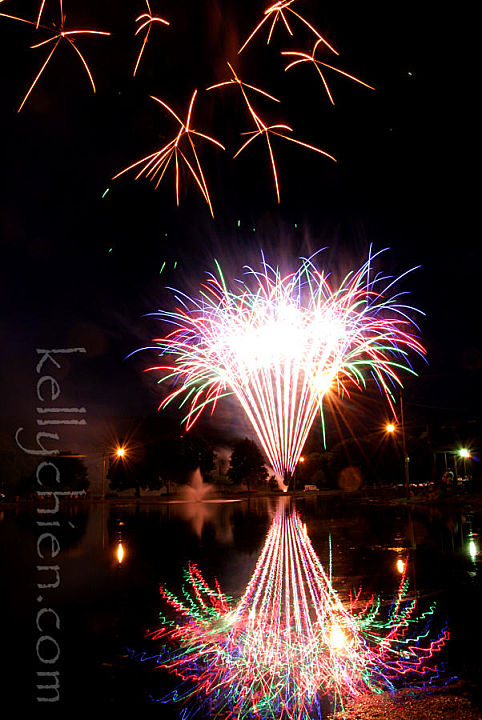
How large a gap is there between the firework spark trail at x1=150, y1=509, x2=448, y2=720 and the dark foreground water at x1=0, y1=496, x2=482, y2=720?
0.29m

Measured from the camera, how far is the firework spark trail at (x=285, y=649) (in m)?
4.66

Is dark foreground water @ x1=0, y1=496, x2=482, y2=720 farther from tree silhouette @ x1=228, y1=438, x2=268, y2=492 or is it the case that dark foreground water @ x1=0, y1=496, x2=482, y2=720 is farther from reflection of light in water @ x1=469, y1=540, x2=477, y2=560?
tree silhouette @ x1=228, y1=438, x2=268, y2=492

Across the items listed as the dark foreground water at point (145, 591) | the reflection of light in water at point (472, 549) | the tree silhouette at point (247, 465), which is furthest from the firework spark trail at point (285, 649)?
the tree silhouette at point (247, 465)

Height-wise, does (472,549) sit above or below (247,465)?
below

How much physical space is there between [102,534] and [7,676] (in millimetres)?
14981

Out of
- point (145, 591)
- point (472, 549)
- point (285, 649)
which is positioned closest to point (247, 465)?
point (472, 549)

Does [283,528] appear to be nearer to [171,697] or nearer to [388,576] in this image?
[388,576]

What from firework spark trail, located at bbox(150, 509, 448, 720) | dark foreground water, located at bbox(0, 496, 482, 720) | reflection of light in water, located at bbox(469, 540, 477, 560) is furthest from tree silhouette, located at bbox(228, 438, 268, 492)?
firework spark trail, located at bbox(150, 509, 448, 720)

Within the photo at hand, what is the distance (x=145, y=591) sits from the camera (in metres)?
9.32

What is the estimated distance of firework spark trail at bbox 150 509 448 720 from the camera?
15.3ft

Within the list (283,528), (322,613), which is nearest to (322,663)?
(322,613)

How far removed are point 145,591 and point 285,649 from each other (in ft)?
13.3

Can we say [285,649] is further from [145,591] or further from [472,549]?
[472,549]

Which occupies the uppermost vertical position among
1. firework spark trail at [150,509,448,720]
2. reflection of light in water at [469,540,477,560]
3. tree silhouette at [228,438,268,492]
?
tree silhouette at [228,438,268,492]
